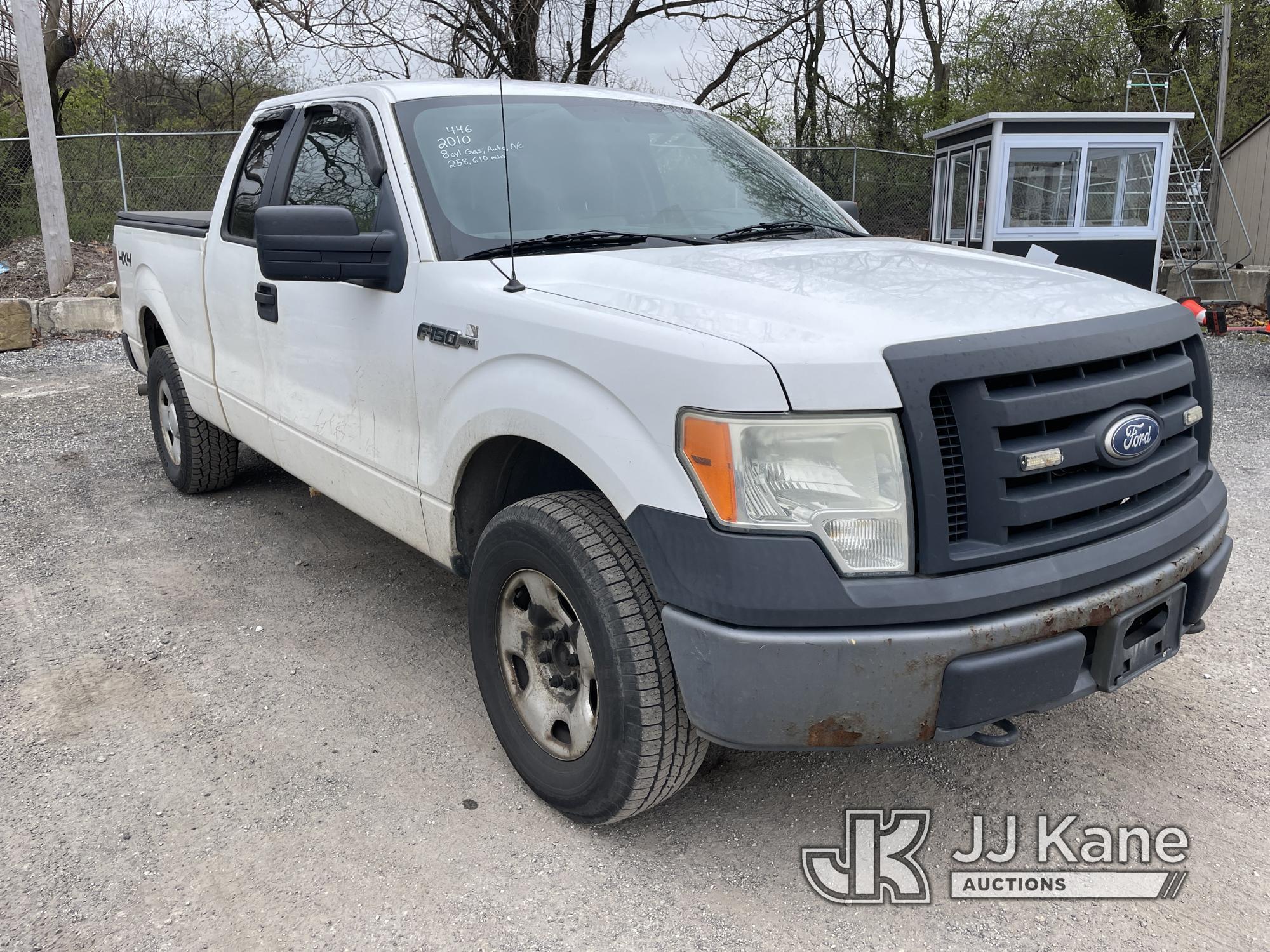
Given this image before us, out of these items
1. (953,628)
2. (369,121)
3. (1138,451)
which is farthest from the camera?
(369,121)

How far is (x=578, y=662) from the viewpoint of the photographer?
2697 millimetres

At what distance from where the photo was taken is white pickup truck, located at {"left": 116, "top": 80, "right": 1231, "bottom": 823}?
2.17m

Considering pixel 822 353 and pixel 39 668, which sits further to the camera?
pixel 39 668

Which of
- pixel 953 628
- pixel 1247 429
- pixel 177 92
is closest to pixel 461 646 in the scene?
pixel 953 628

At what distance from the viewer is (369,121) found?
139 inches

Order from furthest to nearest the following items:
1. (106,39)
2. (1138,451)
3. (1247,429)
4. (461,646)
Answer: (106,39) → (1247,429) → (461,646) → (1138,451)

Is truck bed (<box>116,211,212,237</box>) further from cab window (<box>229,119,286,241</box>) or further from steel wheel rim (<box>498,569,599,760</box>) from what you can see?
steel wheel rim (<box>498,569,599,760</box>)

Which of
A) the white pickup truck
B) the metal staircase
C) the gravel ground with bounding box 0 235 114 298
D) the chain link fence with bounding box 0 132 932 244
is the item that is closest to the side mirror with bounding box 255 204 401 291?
the white pickup truck

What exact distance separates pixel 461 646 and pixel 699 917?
171 cm

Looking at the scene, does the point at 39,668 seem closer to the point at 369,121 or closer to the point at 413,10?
the point at 369,121

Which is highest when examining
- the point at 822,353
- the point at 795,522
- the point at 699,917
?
the point at 822,353

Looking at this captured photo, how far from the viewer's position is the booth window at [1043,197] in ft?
40.2

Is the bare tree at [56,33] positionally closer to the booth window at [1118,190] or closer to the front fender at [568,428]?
the booth window at [1118,190]

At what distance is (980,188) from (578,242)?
10896mm
